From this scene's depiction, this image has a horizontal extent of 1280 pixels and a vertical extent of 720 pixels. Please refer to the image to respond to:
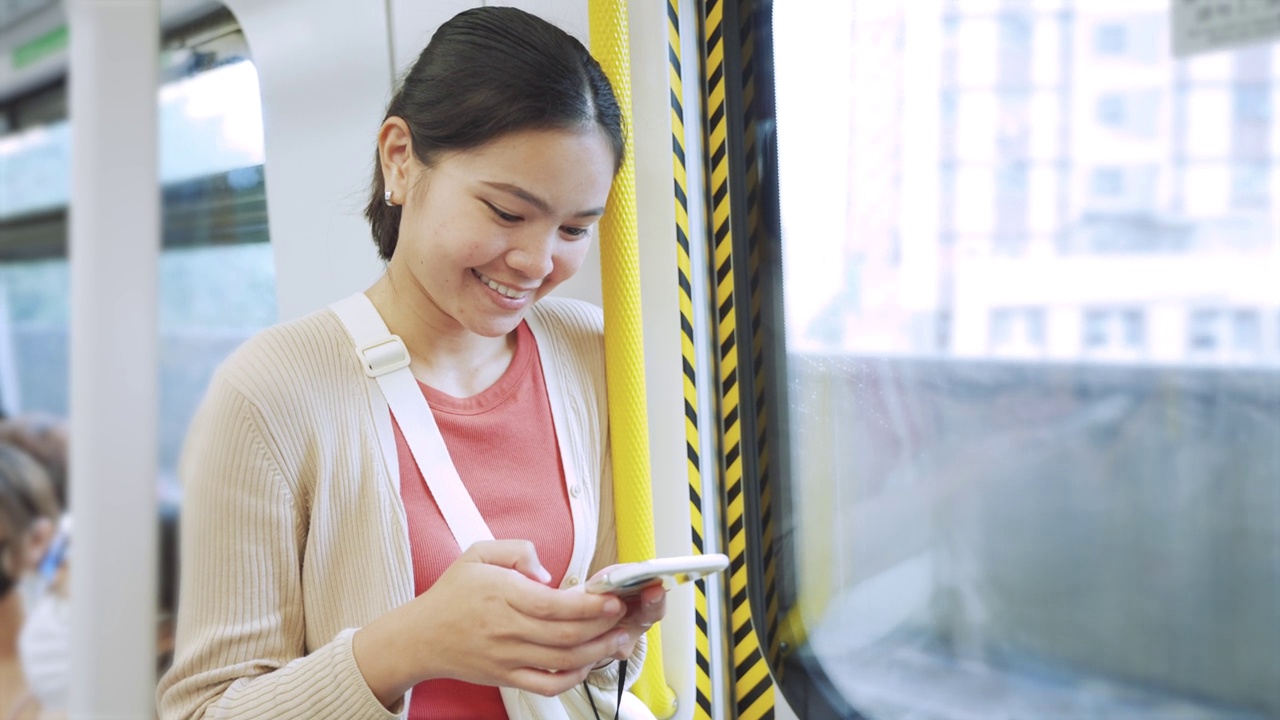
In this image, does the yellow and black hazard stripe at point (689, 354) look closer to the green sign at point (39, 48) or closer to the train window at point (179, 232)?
the train window at point (179, 232)

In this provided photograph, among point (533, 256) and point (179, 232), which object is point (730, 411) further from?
point (179, 232)

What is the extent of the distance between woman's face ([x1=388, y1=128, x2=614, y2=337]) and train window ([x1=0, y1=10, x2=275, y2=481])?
24 centimetres

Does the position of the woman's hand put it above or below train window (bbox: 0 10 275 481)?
below

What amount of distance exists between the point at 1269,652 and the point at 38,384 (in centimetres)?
165

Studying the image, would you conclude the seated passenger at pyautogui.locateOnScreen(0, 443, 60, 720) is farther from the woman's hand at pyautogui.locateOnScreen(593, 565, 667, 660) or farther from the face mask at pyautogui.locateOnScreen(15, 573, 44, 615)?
the woman's hand at pyautogui.locateOnScreen(593, 565, 667, 660)

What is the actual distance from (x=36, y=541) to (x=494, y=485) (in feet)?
2.55

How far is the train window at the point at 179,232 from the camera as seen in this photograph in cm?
68

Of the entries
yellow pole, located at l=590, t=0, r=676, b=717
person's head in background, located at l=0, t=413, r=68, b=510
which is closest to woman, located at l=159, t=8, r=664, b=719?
yellow pole, located at l=590, t=0, r=676, b=717

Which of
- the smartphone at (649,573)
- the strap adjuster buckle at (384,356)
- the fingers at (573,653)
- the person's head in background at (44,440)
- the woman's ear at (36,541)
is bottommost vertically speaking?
the fingers at (573,653)

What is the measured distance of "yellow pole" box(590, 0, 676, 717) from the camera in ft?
5.32

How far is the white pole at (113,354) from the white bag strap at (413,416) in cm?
65

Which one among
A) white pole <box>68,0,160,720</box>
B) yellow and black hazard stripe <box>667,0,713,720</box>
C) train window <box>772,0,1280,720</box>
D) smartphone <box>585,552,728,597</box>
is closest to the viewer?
white pole <box>68,0,160,720</box>

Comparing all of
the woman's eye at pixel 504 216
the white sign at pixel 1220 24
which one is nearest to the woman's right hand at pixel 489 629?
the woman's eye at pixel 504 216

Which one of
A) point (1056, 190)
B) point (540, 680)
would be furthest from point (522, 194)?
point (1056, 190)
